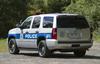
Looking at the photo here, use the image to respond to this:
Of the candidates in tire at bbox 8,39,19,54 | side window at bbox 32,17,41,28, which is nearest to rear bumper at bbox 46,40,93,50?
side window at bbox 32,17,41,28

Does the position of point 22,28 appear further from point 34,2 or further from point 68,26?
point 34,2

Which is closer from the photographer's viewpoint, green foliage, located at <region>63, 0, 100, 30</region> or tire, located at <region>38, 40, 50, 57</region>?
tire, located at <region>38, 40, 50, 57</region>

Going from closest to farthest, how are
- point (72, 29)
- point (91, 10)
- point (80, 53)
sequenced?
point (72, 29), point (80, 53), point (91, 10)

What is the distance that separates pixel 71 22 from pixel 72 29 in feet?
1.20

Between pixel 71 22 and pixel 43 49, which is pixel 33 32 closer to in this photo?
pixel 43 49

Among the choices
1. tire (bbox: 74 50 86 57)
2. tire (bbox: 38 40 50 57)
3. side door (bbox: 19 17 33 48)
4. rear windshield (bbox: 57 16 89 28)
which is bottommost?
tire (bbox: 74 50 86 57)

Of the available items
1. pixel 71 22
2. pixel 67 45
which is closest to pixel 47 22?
pixel 71 22

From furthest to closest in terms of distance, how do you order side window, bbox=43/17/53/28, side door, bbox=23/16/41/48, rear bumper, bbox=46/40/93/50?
side door, bbox=23/16/41/48 < side window, bbox=43/17/53/28 < rear bumper, bbox=46/40/93/50

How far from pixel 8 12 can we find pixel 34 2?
3.82 meters

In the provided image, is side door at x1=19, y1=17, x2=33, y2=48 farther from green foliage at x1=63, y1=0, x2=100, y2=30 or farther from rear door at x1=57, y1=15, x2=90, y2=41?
green foliage at x1=63, y1=0, x2=100, y2=30

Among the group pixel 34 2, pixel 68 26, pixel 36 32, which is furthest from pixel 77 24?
pixel 34 2

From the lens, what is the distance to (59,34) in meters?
18.8

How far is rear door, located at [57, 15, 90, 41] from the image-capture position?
18.9 meters

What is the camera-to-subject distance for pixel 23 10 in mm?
58938
